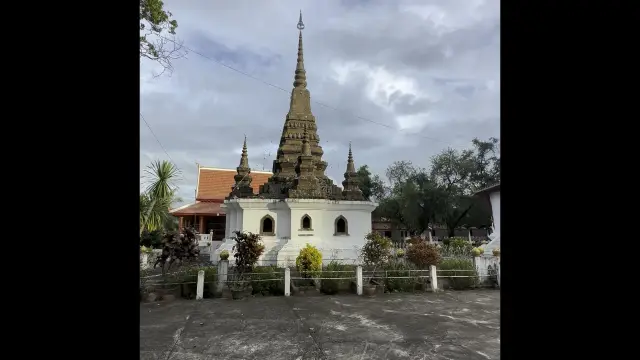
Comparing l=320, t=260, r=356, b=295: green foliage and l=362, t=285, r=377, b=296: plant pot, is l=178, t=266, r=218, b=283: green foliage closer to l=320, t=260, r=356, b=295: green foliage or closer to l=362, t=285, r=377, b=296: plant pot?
l=320, t=260, r=356, b=295: green foliage

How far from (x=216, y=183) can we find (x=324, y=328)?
69.4 ft

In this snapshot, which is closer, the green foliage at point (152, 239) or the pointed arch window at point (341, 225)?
the pointed arch window at point (341, 225)

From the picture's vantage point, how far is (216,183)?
26.2 m

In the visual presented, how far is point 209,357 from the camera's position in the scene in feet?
16.6

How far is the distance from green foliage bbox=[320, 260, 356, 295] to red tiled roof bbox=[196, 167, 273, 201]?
15853 mm

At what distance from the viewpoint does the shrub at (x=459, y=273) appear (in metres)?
10.5

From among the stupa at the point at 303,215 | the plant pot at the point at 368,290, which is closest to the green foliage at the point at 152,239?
the stupa at the point at 303,215

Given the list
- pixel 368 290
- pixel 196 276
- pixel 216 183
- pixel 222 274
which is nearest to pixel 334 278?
pixel 368 290

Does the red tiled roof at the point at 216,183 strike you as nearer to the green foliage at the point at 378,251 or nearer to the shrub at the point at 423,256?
the green foliage at the point at 378,251

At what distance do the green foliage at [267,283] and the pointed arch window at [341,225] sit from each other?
5137 millimetres

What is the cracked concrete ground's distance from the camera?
524 centimetres

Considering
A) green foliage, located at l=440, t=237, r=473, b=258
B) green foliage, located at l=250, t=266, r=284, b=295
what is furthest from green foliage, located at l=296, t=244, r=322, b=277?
green foliage, located at l=440, t=237, r=473, b=258
